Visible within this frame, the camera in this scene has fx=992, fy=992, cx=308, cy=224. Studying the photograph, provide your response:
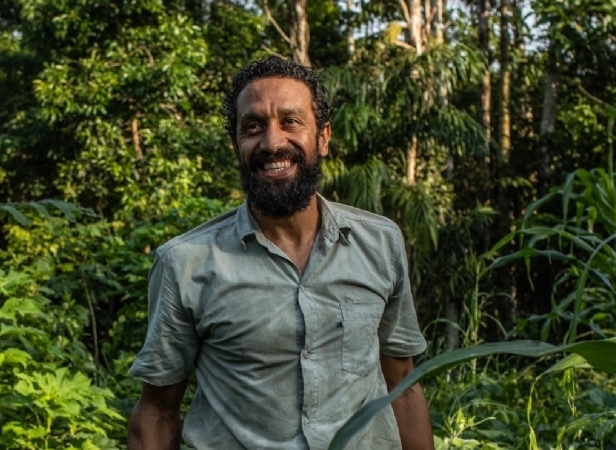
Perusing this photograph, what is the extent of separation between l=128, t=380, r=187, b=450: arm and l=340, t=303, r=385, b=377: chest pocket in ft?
1.05

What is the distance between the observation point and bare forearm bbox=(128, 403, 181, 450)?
1.81m

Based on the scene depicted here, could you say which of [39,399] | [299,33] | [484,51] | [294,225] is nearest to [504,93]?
[484,51]

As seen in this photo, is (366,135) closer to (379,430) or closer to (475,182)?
(475,182)

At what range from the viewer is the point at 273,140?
1.75 meters

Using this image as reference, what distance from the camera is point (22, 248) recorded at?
693 centimetres

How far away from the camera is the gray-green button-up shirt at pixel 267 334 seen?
5.60 ft

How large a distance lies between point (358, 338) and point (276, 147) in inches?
14.5

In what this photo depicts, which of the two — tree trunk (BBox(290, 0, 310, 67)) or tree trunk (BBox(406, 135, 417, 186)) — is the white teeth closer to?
tree trunk (BBox(406, 135, 417, 186))

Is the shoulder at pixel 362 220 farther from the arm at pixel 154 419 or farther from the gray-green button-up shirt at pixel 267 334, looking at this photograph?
the arm at pixel 154 419

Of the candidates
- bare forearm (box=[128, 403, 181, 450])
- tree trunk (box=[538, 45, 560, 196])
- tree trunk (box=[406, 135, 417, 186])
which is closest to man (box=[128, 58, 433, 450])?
bare forearm (box=[128, 403, 181, 450])

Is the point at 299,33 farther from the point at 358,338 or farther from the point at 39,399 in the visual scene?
the point at 358,338

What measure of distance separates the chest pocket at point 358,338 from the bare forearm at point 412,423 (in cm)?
17

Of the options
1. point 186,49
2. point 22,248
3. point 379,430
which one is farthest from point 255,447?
point 186,49

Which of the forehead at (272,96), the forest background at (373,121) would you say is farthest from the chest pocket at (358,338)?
the forest background at (373,121)
